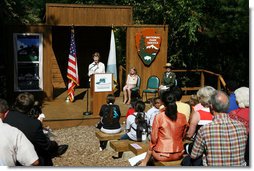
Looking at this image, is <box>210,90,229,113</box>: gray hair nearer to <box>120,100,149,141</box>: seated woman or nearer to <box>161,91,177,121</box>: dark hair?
<box>161,91,177,121</box>: dark hair

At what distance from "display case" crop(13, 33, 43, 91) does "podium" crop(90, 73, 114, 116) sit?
2.09m

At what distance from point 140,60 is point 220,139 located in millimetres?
8274

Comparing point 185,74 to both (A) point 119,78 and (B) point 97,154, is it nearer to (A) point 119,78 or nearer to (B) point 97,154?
(A) point 119,78

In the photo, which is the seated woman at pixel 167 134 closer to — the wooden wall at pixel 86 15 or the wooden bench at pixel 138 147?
the wooden bench at pixel 138 147

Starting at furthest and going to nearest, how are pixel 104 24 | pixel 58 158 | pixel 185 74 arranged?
pixel 185 74, pixel 104 24, pixel 58 158

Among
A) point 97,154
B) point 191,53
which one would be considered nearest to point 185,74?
point 191,53

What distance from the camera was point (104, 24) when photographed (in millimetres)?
12406

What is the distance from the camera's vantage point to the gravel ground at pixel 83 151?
751cm

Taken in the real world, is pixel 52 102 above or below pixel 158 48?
below

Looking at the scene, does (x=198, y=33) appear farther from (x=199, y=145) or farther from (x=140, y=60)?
(x=199, y=145)

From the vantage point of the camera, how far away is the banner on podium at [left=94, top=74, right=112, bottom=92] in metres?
10.1

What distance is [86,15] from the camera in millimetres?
12164

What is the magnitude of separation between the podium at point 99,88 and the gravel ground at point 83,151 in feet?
1.94

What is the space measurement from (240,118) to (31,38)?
752 centimetres
